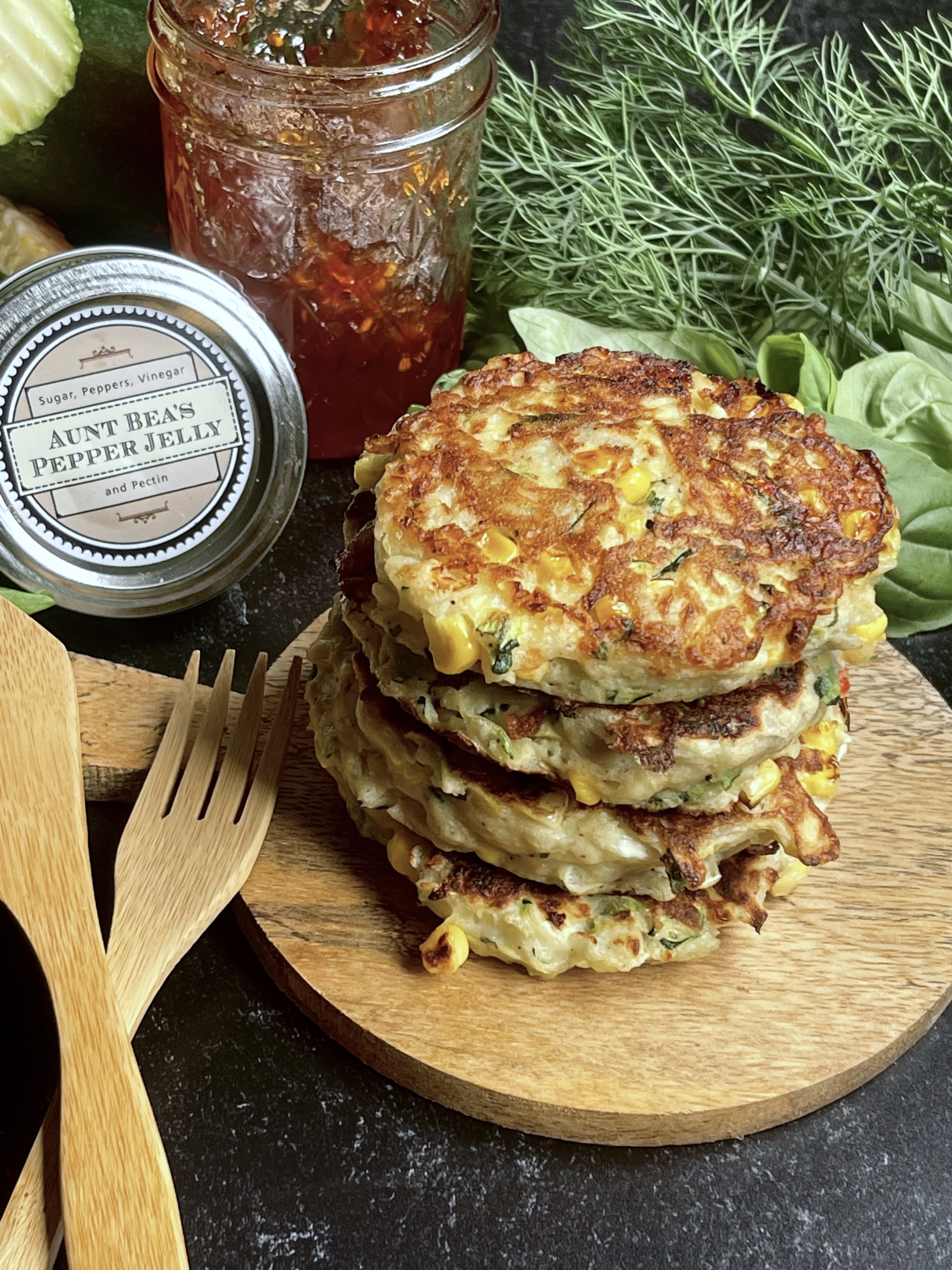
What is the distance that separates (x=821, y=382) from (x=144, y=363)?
4.46 ft

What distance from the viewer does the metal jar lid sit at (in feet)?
8.45

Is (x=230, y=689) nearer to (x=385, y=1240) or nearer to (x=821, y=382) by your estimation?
(x=385, y=1240)

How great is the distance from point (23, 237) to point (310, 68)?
1170 mm

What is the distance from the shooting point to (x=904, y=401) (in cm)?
291

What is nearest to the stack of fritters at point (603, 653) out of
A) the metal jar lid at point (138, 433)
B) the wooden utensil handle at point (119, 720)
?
the wooden utensil handle at point (119, 720)

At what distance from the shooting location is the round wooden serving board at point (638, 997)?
1.89m

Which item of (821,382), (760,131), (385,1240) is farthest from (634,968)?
(760,131)

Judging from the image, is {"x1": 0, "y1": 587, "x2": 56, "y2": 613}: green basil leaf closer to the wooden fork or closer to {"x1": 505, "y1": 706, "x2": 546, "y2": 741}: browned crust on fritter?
the wooden fork

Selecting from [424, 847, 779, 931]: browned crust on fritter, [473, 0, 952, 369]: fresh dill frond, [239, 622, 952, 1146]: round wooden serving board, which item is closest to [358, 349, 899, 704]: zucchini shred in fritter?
[424, 847, 779, 931]: browned crust on fritter

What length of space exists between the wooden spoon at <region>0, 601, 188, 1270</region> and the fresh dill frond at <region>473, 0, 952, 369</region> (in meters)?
1.53

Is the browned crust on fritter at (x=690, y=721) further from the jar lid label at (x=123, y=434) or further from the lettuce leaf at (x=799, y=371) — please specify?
the jar lid label at (x=123, y=434)

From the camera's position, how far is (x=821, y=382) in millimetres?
2816

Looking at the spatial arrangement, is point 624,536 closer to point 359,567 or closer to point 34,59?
point 359,567

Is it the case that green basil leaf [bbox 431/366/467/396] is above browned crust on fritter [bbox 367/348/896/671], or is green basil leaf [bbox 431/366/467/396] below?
below
